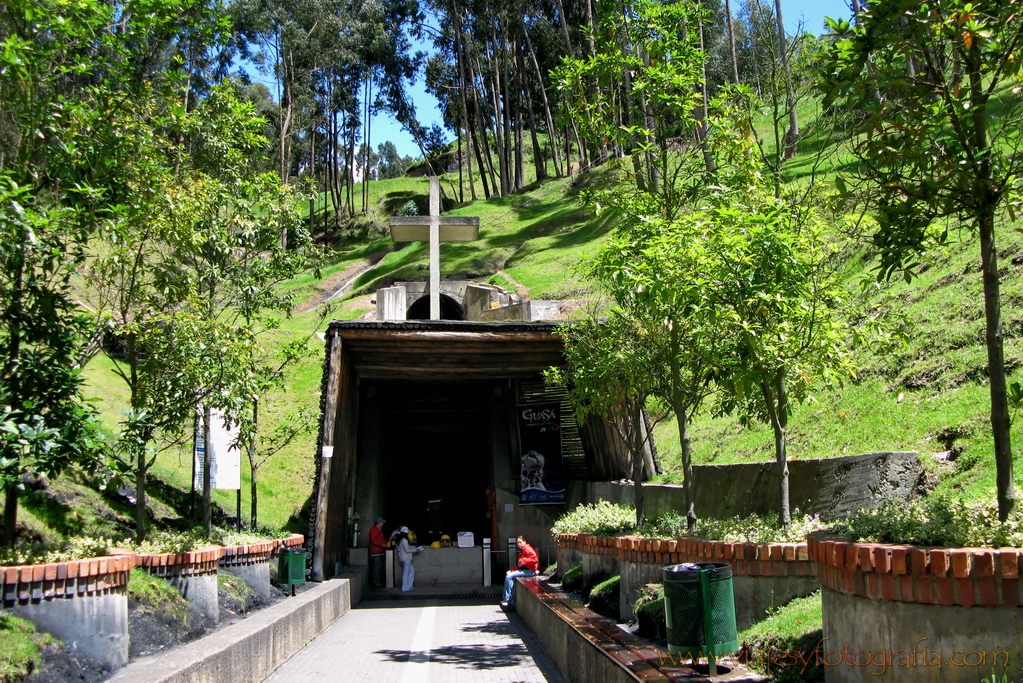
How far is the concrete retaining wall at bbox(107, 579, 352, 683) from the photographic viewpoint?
5758 mm

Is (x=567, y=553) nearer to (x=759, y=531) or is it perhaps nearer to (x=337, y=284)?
(x=759, y=531)

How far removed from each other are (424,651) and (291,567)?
2.80m

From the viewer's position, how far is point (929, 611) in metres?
3.66

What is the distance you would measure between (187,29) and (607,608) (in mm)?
7835

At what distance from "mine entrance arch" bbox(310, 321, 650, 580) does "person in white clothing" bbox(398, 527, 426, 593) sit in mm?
1248

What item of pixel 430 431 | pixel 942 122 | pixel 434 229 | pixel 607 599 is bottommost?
pixel 607 599

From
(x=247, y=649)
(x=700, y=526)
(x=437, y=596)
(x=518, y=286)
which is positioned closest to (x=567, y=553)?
(x=700, y=526)

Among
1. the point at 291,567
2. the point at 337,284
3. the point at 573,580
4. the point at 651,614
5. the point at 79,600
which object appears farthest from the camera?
the point at 337,284

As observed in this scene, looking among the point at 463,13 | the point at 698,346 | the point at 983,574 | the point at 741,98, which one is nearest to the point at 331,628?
the point at 698,346

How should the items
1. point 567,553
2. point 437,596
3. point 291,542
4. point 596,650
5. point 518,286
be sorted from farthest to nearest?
1. point 518,286
2. point 437,596
3. point 291,542
4. point 567,553
5. point 596,650

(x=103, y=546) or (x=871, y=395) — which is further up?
(x=871, y=395)

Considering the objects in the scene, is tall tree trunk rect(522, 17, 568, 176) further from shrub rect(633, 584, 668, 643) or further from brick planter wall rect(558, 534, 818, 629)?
brick planter wall rect(558, 534, 818, 629)

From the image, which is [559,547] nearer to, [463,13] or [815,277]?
[815,277]

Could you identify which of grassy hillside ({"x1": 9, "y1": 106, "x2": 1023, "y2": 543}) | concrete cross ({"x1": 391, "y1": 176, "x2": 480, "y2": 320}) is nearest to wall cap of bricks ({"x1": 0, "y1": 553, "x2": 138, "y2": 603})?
grassy hillside ({"x1": 9, "y1": 106, "x2": 1023, "y2": 543})
